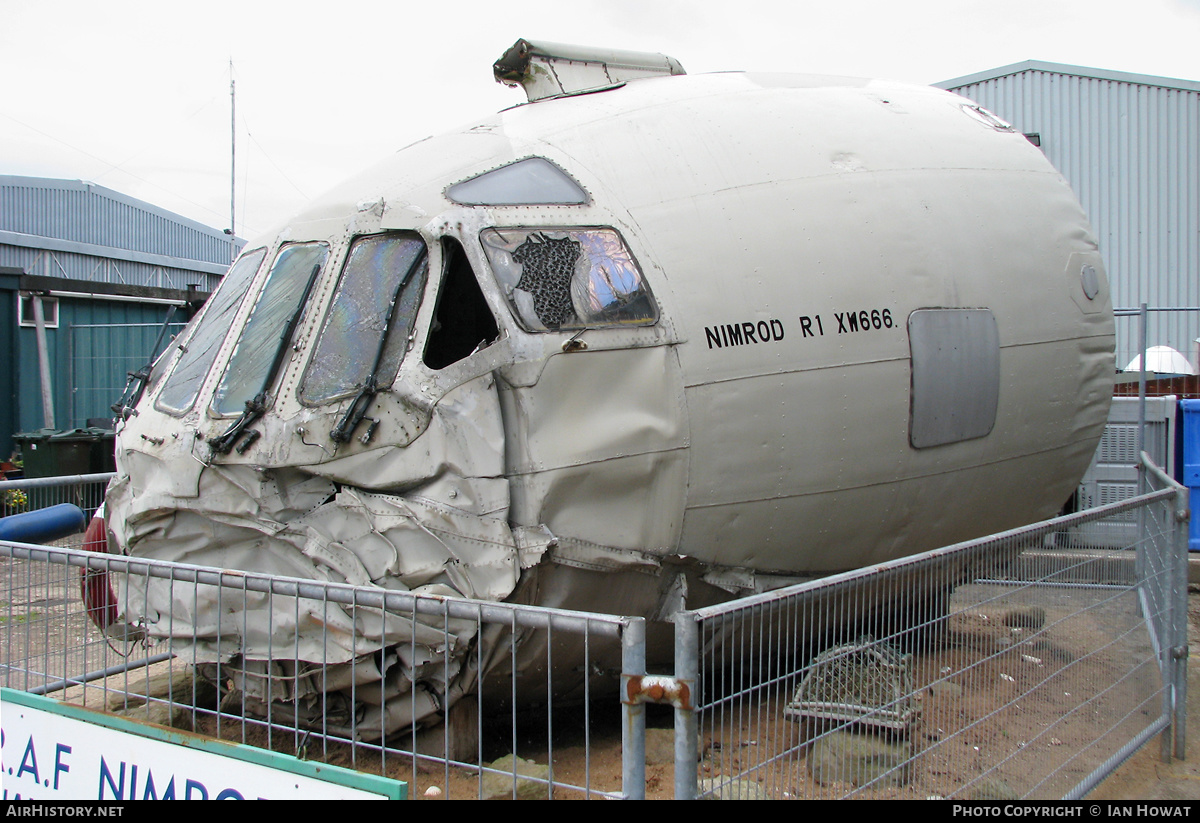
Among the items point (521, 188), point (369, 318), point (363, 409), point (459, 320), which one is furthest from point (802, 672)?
point (521, 188)

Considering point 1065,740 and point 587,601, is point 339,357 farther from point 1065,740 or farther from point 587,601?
point 1065,740

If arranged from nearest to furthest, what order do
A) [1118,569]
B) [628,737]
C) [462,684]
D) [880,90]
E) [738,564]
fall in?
[628,737] → [462,684] → [738,564] → [1118,569] → [880,90]

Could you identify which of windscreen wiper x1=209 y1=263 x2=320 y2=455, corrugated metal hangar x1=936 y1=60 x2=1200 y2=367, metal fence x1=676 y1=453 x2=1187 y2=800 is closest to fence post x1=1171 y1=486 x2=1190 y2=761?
metal fence x1=676 y1=453 x2=1187 y2=800

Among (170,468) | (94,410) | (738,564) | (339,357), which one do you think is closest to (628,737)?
(738,564)

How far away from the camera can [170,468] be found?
15.1ft

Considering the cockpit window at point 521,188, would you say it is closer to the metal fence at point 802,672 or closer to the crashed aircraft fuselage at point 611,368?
the crashed aircraft fuselage at point 611,368

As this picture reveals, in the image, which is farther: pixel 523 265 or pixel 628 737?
pixel 523 265

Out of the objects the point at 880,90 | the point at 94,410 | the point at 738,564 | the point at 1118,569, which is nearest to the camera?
the point at 738,564

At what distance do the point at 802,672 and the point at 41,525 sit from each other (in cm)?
476

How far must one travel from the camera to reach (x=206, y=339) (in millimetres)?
5234

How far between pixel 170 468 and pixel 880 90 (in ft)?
16.3

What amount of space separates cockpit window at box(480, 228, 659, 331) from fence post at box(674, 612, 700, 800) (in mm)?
2084

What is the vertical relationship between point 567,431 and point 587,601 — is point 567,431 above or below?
above

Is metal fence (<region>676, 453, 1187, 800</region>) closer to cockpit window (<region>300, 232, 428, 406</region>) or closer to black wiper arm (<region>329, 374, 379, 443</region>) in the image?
black wiper arm (<region>329, 374, 379, 443</region>)
